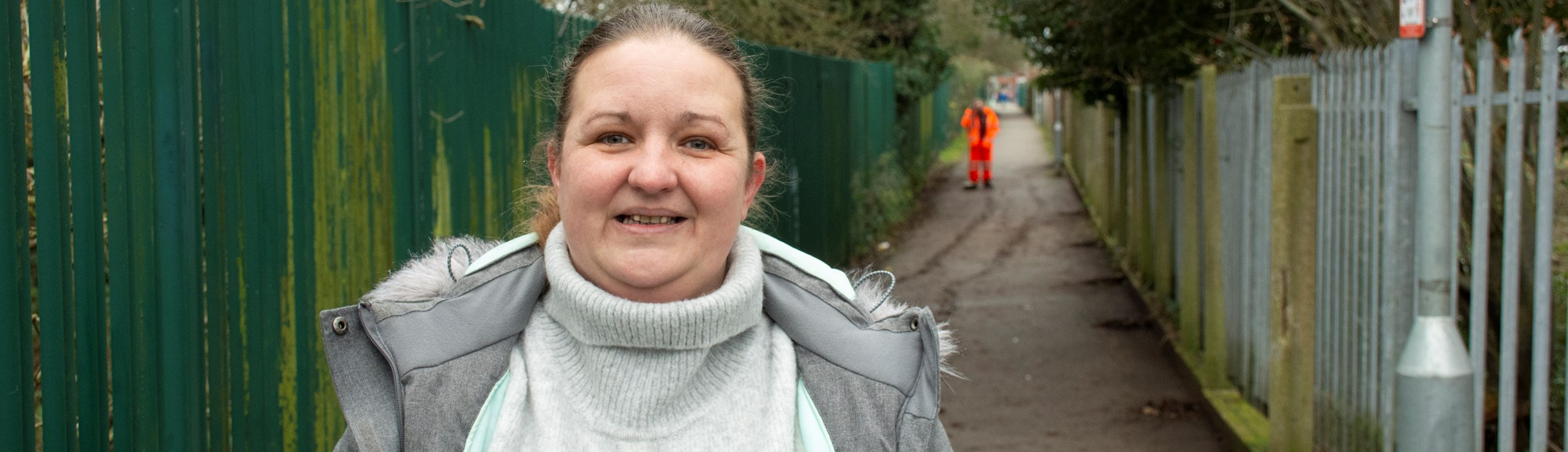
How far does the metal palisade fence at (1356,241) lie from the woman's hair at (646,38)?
2602 mm

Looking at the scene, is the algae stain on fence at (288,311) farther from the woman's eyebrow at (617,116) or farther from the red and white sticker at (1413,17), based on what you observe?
the red and white sticker at (1413,17)

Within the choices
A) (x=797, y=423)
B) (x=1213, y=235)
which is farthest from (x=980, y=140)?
(x=797, y=423)

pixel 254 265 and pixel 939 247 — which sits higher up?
pixel 254 265

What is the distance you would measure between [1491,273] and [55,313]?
5564 mm

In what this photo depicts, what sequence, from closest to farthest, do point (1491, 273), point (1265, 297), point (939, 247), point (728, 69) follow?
point (728, 69) → point (1491, 273) → point (1265, 297) → point (939, 247)

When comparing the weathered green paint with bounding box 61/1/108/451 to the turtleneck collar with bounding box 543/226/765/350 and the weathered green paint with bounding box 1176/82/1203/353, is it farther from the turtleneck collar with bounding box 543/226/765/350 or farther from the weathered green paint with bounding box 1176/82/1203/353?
the weathered green paint with bounding box 1176/82/1203/353

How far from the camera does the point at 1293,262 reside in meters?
5.79

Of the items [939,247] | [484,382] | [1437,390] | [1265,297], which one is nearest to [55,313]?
[484,382]

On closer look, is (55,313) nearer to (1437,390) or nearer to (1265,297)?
(1437,390)

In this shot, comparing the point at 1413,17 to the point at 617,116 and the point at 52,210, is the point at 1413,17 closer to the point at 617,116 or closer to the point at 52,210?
the point at 617,116

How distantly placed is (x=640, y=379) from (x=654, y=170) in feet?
1.00

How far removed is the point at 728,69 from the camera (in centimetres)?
212

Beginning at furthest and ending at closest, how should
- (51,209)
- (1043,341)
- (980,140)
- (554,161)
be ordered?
1. (980,140)
2. (1043,341)
3. (51,209)
4. (554,161)

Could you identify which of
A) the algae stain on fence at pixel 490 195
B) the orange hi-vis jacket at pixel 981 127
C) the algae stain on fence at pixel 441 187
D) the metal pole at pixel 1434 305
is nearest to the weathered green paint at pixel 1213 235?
the metal pole at pixel 1434 305
